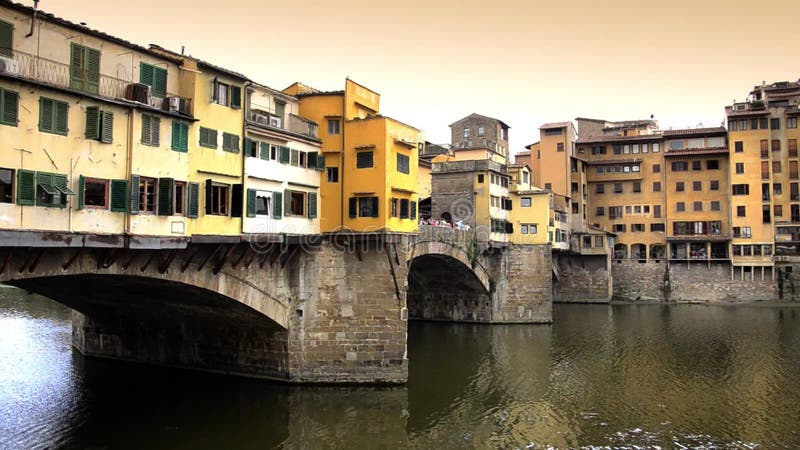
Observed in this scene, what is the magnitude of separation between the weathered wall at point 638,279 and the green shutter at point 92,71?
225 ft

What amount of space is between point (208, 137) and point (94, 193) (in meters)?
5.51

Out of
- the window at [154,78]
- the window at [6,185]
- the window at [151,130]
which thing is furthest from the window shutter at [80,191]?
the window at [154,78]

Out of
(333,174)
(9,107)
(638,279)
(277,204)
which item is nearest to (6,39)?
(9,107)

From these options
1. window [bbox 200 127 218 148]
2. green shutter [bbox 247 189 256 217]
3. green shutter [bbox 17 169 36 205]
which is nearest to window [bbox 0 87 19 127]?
green shutter [bbox 17 169 36 205]

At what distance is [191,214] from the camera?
23.4 m

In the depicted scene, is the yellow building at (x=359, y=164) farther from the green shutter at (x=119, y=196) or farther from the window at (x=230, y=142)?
the green shutter at (x=119, y=196)

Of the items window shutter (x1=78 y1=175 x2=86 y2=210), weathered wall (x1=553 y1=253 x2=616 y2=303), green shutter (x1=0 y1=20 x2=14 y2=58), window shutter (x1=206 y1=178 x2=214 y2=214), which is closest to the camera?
green shutter (x1=0 y1=20 x2=14 y2=58)

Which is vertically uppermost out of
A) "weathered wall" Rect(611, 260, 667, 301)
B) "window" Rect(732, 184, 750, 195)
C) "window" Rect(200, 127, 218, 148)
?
"window" Rect(732, 184, 750, 195)

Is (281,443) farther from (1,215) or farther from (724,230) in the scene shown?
(724,230)

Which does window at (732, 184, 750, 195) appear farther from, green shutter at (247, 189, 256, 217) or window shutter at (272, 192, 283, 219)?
green shutter at (247, 189, 256, 217)

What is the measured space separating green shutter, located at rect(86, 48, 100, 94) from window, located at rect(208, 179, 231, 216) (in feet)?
17.9

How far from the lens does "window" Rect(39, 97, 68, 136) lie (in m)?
18.7

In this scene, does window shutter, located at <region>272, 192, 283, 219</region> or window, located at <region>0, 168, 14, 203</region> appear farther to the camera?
window shutter, located at <region>272, 192, 283, 219</region>

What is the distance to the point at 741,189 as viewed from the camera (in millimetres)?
71562
